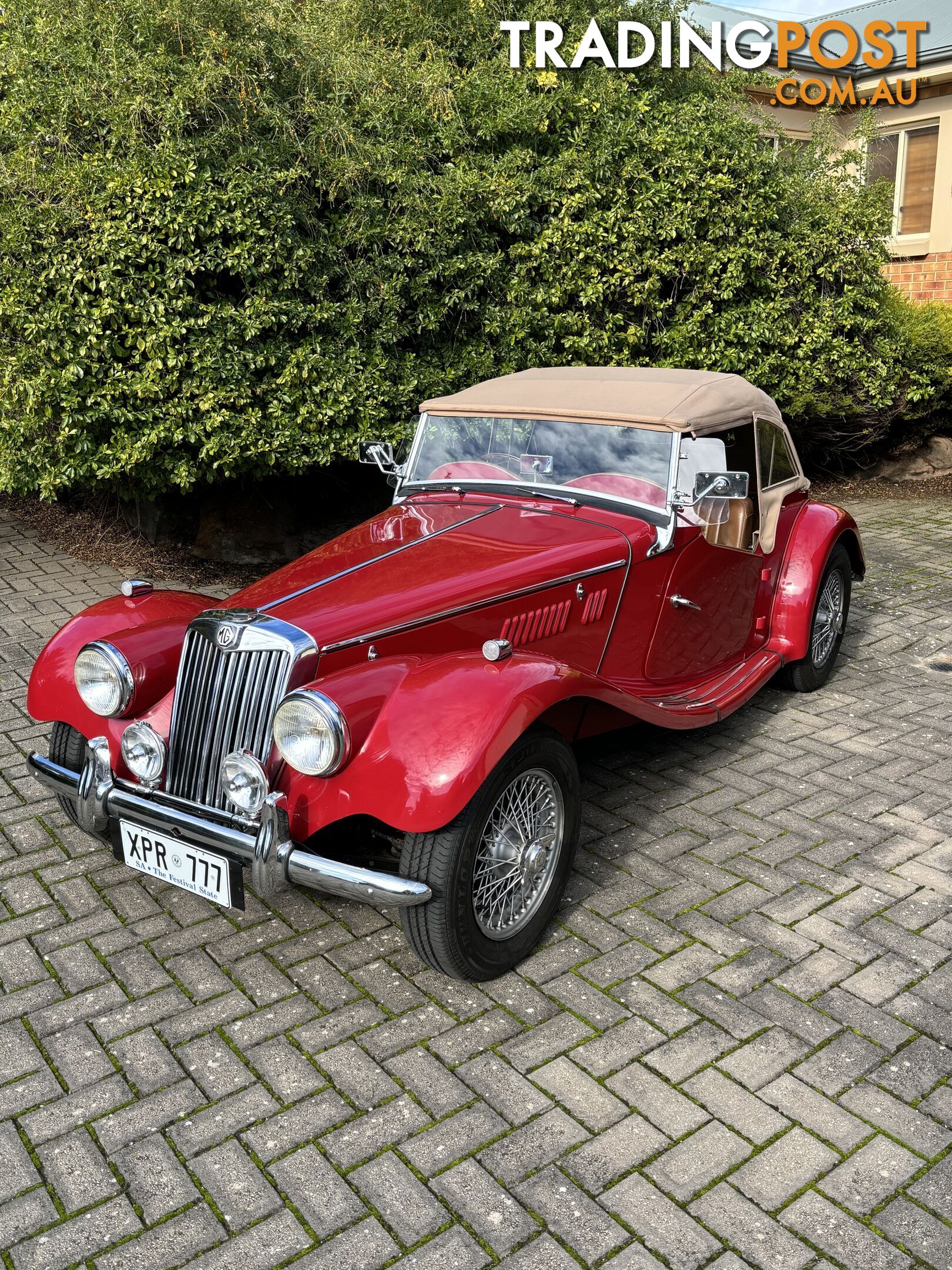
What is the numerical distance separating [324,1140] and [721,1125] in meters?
1.08

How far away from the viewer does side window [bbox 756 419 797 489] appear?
207 inches

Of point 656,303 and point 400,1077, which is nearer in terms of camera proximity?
point 400,1077

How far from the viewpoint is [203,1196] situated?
257 centimetres

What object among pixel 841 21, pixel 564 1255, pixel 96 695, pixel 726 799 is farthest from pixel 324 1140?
pixel 841 21

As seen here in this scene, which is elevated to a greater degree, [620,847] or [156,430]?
[156,430]

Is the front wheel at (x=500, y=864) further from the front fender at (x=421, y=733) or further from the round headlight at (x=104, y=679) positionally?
the round headlight at (x=104, y=679)

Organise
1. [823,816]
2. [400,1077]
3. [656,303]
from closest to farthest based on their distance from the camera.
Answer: [400,1077] → [823,816] → [656,303]

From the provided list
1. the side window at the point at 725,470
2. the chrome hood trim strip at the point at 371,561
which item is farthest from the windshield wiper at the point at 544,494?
the side window at the point at 725,470

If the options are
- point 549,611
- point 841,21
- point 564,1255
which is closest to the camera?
point 564,1255

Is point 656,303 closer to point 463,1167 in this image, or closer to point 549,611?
point 549,611

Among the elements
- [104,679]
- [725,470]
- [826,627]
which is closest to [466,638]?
[104,679]

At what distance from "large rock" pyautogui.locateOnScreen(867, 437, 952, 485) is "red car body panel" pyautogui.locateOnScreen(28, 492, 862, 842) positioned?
25.5ft

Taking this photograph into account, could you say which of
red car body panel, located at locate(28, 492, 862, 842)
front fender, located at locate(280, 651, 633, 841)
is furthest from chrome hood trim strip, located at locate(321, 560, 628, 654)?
front fender, located at locate(280, 651, 633, 841)

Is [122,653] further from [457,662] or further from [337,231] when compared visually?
[337,231]
